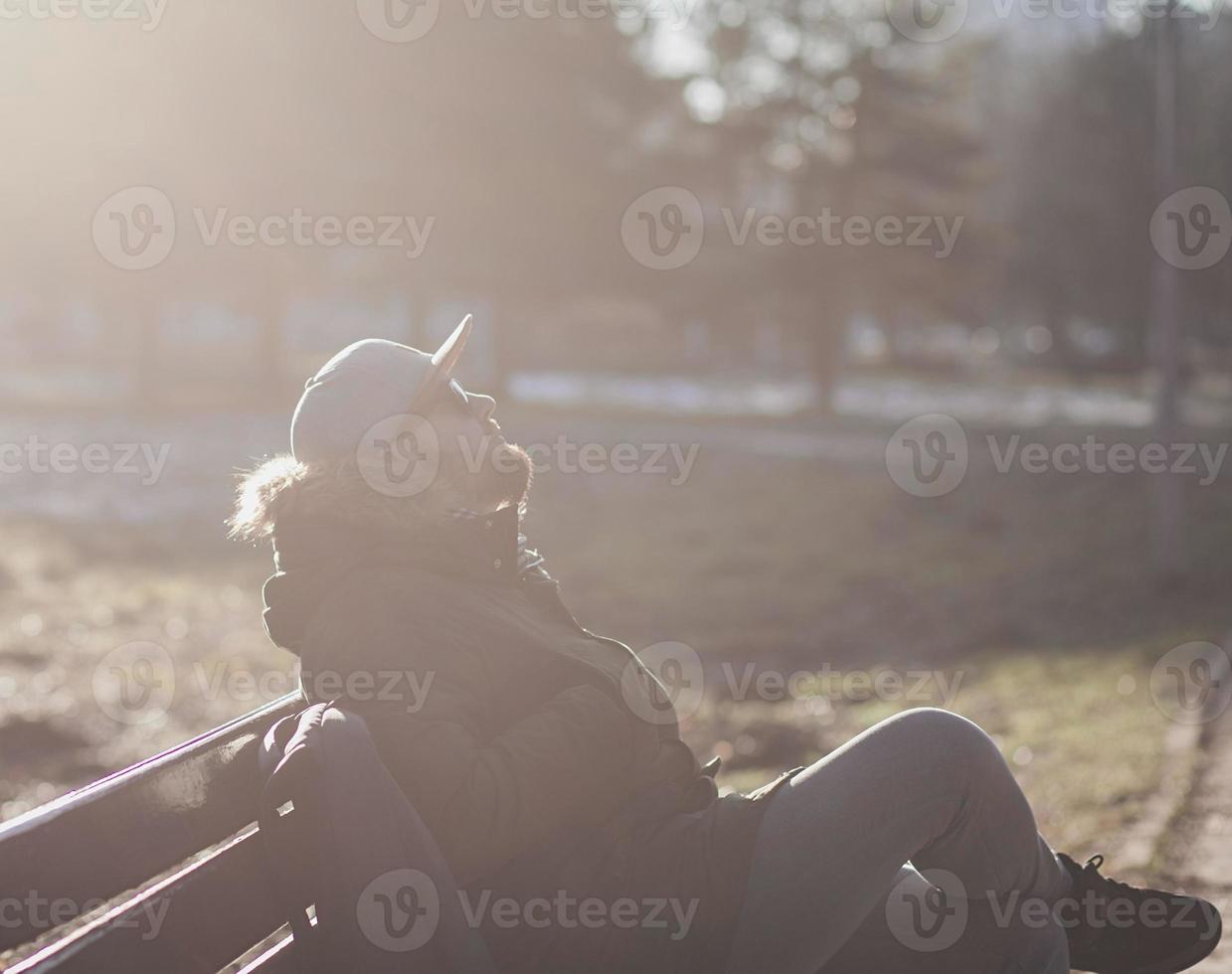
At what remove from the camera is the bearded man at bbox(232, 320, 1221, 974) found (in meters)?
2.63

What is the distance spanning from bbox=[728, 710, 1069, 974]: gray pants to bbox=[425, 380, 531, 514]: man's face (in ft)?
2.80

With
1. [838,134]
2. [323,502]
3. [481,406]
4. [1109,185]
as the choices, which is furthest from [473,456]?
[1109,185]

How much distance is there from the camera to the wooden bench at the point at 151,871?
7.20 ft

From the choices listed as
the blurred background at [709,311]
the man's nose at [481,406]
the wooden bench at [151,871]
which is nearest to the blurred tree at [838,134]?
the blurred background at [709,311]

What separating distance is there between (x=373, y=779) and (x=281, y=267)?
29523 millimetres

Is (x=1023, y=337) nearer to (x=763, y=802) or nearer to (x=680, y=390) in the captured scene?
(x=680, y=390)

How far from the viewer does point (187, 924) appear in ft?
8.18

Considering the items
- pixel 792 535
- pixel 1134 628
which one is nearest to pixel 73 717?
pixel 1134 628

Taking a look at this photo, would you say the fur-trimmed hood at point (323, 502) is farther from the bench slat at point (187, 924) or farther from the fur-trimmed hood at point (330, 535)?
the bench slat at point (187, 924)

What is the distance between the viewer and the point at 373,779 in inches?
93.7

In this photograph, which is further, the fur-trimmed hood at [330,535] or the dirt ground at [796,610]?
the dirt ground at [796,610]

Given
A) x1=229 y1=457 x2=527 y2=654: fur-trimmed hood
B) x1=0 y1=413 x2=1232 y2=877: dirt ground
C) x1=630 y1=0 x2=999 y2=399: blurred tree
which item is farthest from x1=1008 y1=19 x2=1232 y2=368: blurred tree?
x1=229 y1=457 x2=527 y2=654: fur-trimmed hood

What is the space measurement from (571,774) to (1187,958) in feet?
4.97

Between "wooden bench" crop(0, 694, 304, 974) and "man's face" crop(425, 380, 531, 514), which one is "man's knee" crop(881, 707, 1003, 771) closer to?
"man's face" crop(425, 380, 531, 514)
